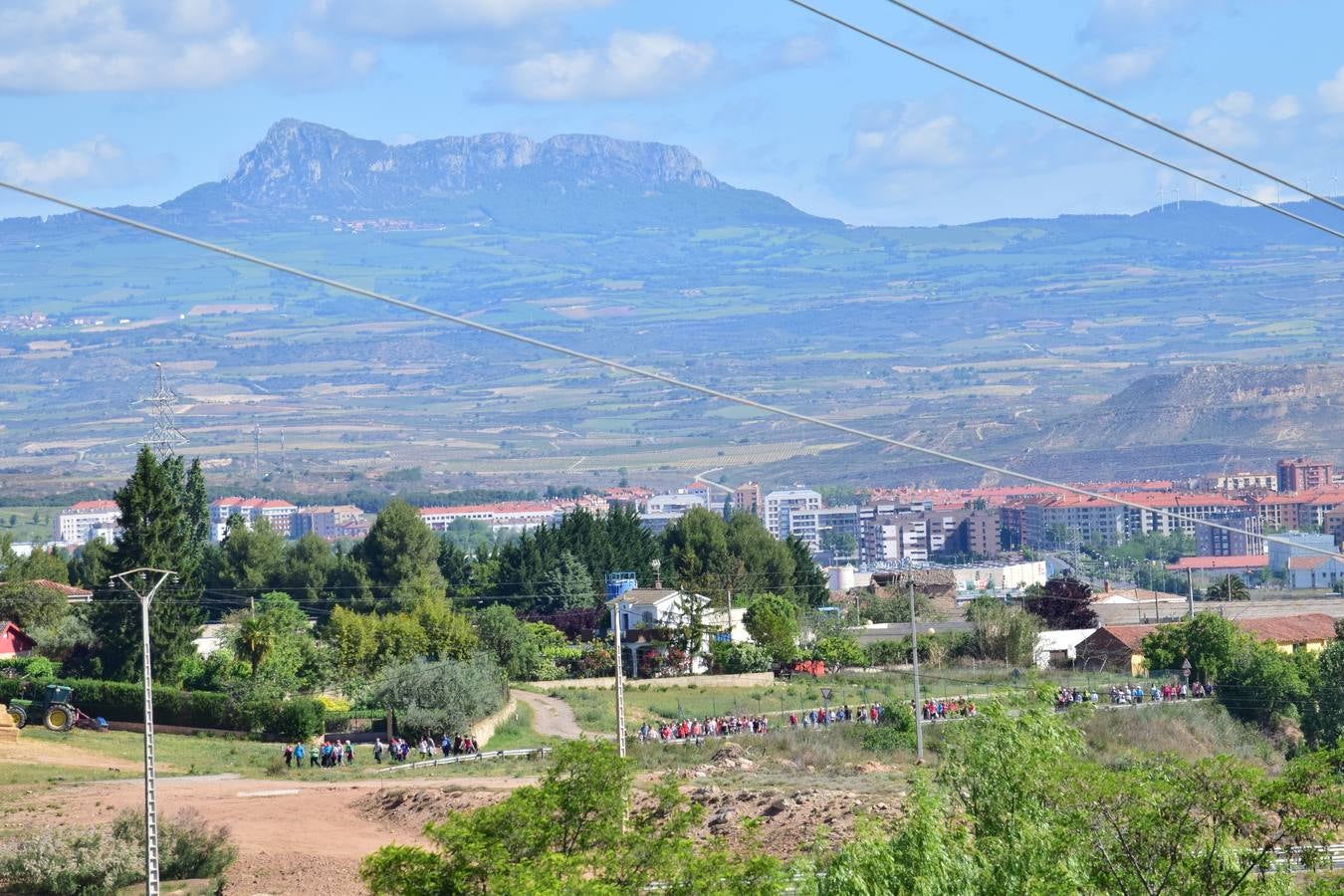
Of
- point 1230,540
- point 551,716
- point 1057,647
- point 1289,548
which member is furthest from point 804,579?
point 1230,540

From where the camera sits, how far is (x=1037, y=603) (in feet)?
258

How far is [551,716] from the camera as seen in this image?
2089 inches

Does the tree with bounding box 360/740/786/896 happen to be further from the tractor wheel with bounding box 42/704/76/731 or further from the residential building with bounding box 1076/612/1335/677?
the residential building with bounding box 1076/612/1335/677

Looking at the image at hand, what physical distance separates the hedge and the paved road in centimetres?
576

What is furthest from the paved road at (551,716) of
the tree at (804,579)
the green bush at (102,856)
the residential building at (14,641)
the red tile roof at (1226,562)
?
the red tile roof at (1226,562)

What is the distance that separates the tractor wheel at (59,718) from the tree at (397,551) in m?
31.8

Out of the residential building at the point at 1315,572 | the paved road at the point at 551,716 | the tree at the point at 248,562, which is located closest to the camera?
the paved road at the point at 551,716

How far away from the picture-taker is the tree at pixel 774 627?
6531cm

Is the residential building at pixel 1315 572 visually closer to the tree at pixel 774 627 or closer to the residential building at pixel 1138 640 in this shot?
the residential building at pixel 1138 640

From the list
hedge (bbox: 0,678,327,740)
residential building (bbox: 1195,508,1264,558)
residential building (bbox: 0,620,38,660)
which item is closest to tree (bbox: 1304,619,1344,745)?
hedge (bbox: 0,678,327,740)

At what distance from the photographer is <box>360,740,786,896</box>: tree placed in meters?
18.7

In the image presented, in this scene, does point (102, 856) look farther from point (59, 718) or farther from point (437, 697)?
point (437, 697)

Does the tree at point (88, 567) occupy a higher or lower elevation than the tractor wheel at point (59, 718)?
higher

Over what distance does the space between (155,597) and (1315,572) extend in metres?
102
